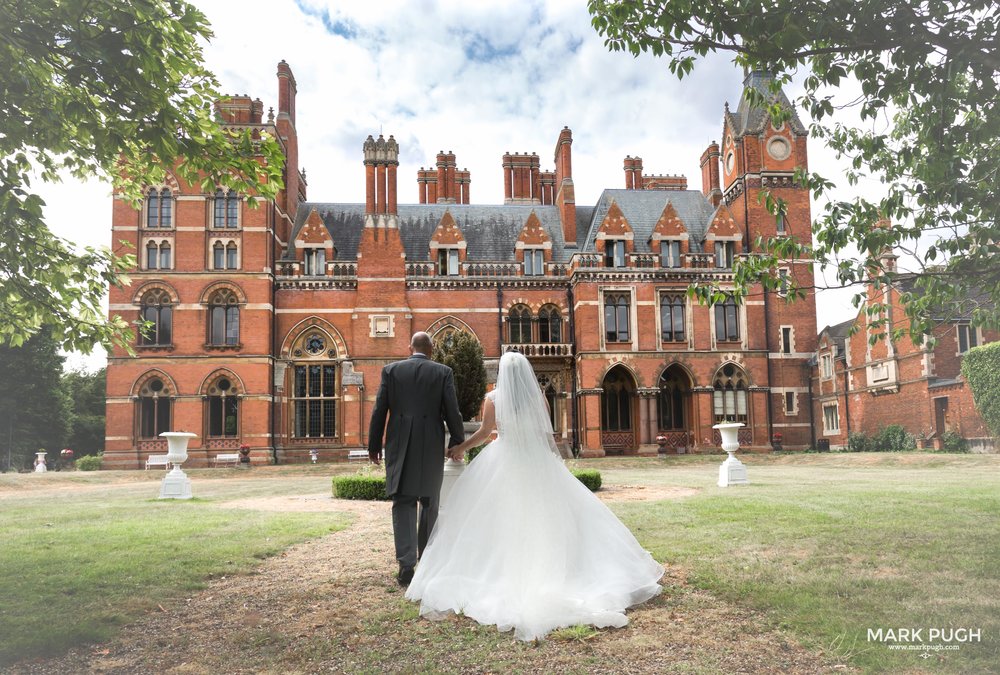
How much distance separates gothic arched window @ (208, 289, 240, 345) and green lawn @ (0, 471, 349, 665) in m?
19.7

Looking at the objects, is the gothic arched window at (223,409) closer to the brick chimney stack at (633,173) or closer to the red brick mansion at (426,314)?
the red brick mansion at (426,314)

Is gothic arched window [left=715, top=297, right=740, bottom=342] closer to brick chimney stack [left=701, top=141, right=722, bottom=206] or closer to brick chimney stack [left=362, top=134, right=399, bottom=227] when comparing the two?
brick chimney stack [left=701, top=141, right=722, bottom=206]

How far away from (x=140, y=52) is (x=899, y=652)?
26.9 ft

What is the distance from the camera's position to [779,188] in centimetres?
3766

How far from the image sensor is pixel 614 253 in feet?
120

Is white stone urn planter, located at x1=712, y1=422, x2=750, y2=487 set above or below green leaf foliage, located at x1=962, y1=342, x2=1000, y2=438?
below

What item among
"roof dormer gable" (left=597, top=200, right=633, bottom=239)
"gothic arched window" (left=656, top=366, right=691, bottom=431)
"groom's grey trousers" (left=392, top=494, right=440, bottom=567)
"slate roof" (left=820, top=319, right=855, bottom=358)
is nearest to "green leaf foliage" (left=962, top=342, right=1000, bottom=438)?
"slate roof" (left=820, top=319, right=855, bottom=358)

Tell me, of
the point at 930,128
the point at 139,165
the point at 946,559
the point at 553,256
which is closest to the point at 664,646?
the point at 946,559

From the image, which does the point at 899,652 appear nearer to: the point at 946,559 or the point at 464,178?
the point at 946,559

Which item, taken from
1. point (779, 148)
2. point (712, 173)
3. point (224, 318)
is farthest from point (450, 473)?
point (712, 173)

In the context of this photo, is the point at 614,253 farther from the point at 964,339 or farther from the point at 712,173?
the point at 964,339

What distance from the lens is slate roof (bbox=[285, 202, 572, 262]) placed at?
38000 mm

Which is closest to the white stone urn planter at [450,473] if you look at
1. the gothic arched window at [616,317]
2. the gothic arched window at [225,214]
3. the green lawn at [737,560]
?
the green lawn at [737,560]

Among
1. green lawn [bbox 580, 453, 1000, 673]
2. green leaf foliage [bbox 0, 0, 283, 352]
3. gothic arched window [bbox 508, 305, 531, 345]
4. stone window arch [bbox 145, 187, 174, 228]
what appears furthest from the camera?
gothic arched window [bbox 508, 305, 531, 345]
